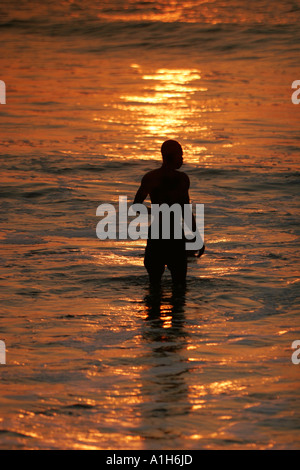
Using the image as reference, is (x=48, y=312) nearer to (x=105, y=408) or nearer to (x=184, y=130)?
(x=105, y=408)

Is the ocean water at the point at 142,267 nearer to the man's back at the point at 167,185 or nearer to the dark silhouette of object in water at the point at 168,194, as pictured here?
the dark silhouette of object in water at the point at 168,194

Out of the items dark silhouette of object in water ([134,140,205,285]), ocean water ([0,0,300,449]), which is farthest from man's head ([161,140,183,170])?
ocean water ([0,0,300,449])

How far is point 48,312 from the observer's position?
8211 mm

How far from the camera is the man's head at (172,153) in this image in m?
8.00

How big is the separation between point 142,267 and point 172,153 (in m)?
2.21

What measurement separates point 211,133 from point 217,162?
2345 mm

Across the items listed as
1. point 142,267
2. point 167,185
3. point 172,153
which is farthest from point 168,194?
point 142,267

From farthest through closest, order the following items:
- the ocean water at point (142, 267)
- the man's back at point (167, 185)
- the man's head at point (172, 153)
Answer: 1. the man's back at point (167, 185)
2. the man's head at point (172, 153)
3. the ocean water at point (142, 267)

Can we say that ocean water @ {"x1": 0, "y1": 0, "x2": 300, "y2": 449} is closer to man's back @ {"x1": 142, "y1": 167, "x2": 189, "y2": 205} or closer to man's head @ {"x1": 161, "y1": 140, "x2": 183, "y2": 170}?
man's back @ {"x1": 142, "y1": 167, "x2": 189, "y2": 205}

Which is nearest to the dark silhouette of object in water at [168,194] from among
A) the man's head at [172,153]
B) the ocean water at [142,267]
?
the man's head at [172,153]

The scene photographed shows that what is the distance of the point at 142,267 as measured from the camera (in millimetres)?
9922

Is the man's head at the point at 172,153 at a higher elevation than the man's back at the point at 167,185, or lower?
higher

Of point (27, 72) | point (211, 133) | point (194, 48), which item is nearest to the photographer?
point (211, 133)
